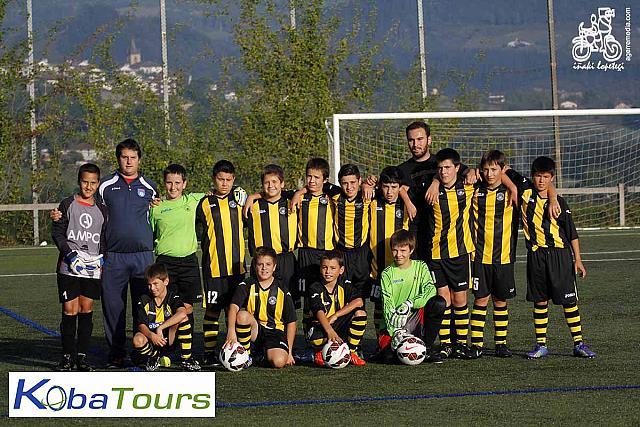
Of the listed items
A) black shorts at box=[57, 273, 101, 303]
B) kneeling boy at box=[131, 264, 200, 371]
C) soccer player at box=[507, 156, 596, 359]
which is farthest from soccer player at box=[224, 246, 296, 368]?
soccer player at box=[507, 156, 596, 359]

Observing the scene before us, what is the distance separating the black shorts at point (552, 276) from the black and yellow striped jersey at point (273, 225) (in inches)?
72.3

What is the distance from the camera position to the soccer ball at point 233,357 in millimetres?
8312

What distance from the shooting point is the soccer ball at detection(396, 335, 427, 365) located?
27.7 ft

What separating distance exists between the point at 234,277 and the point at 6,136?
58.7 ft

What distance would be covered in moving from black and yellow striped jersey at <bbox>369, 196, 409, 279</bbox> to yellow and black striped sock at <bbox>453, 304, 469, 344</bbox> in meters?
0.64

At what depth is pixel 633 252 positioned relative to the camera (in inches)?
687

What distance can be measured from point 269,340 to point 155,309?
2.82ft

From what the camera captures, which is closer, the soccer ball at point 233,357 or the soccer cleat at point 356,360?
the soccer ball at point 233,357

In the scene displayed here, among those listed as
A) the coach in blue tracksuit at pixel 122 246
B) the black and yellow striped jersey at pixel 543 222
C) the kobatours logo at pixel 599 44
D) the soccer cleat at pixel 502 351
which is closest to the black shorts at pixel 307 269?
the coach in blue tracksuit at pixel 122 246

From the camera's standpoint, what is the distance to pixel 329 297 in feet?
28.9

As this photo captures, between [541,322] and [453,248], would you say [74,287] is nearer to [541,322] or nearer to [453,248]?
[453,248]

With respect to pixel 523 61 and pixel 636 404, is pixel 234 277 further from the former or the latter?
pixel 523 61

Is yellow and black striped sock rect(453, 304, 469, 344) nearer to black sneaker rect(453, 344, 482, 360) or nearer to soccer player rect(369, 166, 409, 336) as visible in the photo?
black sneaker rect(453, 344, 482, 360)

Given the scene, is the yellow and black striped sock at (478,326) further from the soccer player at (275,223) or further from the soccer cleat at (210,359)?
the soccer cleat at (210,359)
